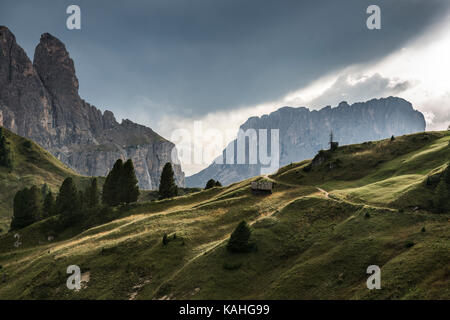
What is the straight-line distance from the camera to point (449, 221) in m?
33.8

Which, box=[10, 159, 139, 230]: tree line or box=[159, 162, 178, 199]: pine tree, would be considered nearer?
box=[10, 159, 139, 230]: tree line

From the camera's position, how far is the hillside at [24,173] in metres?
120

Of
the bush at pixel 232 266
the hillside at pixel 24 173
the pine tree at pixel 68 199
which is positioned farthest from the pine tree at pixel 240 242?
the hillside at pixel 24 173

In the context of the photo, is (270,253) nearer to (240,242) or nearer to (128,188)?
(240,242)

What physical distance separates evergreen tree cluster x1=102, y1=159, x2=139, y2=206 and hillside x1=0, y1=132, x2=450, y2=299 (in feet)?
70.2

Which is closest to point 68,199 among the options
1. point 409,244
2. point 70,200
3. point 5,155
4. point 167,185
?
point 70,200

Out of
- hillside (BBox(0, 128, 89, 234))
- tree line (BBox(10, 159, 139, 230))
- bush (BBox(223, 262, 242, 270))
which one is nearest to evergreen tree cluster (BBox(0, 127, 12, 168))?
hillside (BBox(0, 128, 89, 234))

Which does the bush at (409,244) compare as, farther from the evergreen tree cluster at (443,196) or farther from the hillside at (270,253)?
the evergreen tree cluster at (443,196)

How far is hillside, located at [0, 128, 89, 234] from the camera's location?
392 feet

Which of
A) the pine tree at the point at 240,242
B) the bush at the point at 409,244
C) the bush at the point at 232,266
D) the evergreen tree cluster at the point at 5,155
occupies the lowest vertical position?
the bush at the point at 232,266

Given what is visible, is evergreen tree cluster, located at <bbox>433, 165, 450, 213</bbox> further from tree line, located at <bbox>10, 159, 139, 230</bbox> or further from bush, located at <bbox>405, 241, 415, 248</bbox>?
tree line, located at <bbox>10, 159, 139, 230</bbox>

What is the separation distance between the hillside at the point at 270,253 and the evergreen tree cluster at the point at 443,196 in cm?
120
